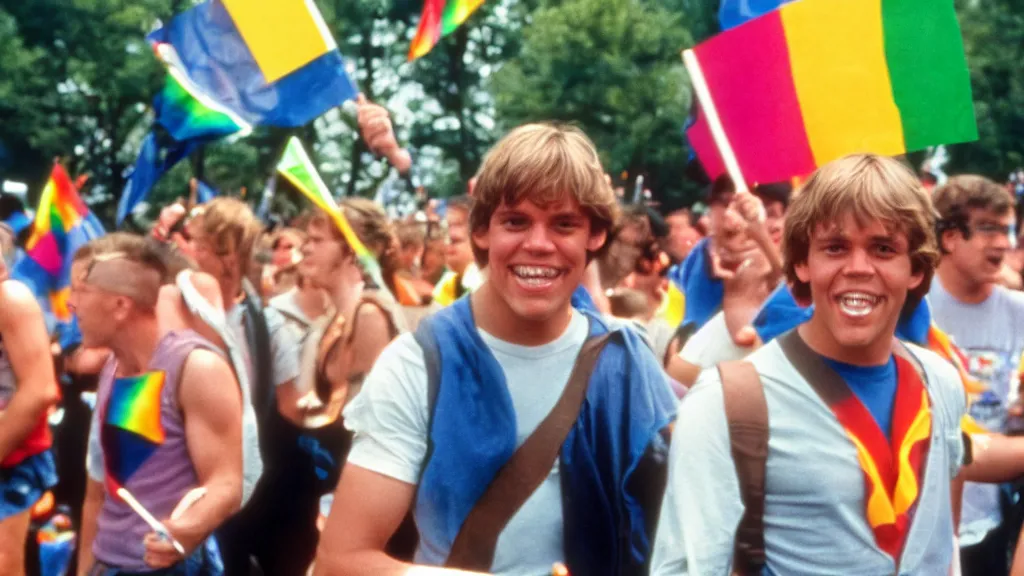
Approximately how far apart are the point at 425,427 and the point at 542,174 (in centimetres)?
54

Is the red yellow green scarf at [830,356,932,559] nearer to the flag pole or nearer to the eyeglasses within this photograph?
the flag pole

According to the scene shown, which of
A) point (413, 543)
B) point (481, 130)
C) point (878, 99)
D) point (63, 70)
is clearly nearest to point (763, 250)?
point (878, 99)

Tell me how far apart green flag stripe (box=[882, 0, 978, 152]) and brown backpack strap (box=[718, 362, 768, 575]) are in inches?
92.9

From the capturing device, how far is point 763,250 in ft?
17.6

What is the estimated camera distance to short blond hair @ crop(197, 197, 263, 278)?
21.1ft

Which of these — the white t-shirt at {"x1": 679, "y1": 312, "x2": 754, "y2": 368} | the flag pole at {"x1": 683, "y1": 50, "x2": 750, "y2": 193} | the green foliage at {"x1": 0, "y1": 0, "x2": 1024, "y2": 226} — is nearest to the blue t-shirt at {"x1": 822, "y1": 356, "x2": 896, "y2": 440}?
the flag pole at {"x1": 683, "y1": 50, "x2": 750, "y2": 193}

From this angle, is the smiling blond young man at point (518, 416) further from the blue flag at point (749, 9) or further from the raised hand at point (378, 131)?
the raised hand at point (378, 131)

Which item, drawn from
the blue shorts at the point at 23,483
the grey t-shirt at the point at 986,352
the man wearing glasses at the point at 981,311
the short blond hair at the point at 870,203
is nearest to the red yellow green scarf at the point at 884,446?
the short blond hair at the point at 870,203

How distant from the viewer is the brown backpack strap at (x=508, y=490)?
2.93 meters

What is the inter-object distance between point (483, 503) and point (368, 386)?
0.32 meters

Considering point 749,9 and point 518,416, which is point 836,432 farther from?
point 749,9

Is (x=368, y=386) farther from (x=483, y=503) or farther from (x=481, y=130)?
(x=481, y=130)

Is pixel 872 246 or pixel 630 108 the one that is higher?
pixel 872 246

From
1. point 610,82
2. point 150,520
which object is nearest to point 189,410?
point 150,520
